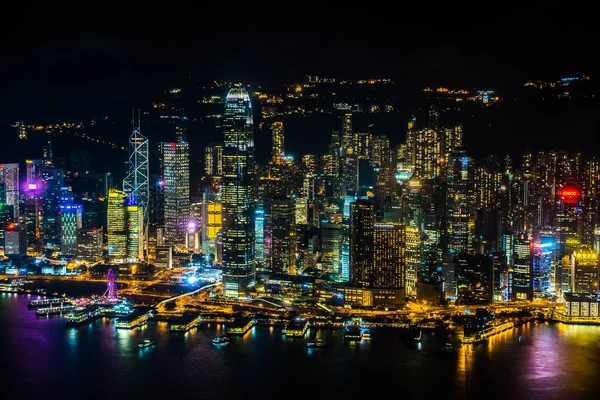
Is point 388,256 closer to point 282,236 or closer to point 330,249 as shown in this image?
point 330,249

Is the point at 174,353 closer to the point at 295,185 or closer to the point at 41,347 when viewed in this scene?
the point at 41,347

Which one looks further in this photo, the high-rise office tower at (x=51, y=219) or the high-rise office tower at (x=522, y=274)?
the high-rise office tower at (x=51, y=219)

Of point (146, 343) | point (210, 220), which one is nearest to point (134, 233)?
point (210, 220)

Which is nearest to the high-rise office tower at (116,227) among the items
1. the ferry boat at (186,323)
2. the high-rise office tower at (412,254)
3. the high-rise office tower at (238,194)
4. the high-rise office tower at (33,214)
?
the high-rise office tower at (33,214)

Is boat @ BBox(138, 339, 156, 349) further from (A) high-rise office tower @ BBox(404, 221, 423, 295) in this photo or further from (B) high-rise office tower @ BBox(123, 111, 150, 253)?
(B) high-rise office tower @ BBox(123, 111, 150, 253)

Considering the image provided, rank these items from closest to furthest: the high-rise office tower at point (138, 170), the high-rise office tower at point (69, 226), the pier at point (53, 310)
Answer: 1. the pier at point (53, 310)
2. the high-rise office tower at point (69, 226)
3. the high-rise office tower at point (138, 170)

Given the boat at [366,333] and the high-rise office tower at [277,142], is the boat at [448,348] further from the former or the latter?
the high-rise office tower at [277,142]

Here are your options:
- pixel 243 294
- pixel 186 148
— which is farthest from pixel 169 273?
pixel 186 148
